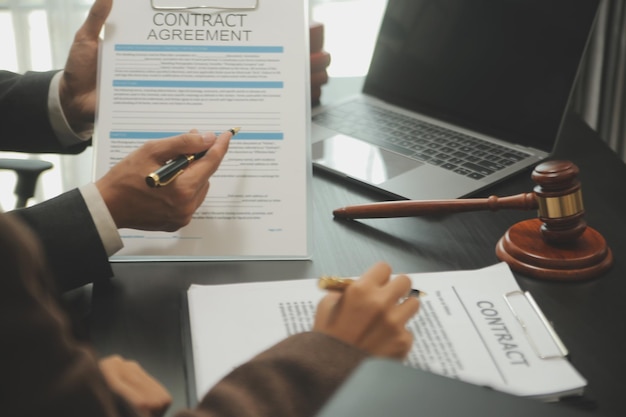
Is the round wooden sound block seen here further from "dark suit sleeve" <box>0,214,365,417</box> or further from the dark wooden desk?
"dark suit sleeve" <box>0,214,365,417</box>

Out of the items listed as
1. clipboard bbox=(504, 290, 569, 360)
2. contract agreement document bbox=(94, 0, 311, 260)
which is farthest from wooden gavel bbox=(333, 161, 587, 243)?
contract agreement document bbox=(94, 0, 311, 260)

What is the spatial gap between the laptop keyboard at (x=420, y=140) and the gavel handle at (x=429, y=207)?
154 mm

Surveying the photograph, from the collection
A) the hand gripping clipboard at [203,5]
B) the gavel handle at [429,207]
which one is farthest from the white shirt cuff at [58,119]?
the gavel handle at [429,207]

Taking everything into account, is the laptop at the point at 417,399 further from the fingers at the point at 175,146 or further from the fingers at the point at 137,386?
the fingers at the point at 175,146

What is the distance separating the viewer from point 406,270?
100 centimetres

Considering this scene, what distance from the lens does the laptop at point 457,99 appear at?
1.24 meters

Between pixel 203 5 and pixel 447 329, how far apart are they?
22.7 inches

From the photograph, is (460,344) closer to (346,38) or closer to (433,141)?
(433,141)

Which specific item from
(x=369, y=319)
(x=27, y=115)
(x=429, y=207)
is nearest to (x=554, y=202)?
(x=429, y=207)

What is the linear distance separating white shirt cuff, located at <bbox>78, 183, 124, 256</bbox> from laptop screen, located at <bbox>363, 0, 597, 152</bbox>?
0.65m

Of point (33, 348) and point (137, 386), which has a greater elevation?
point (33, 348)

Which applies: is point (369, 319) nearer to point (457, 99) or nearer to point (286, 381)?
point (286, 381)

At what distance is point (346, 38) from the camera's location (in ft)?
8.32

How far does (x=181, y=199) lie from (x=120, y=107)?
0.59 ft
